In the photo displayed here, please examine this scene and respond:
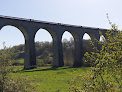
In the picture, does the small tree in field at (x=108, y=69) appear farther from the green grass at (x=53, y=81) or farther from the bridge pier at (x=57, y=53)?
the bridge pier at (x=57, y=53)

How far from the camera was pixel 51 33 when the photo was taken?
83.8 ft

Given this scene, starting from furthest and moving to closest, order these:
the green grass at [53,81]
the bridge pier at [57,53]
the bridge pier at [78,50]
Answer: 1. the bridge pier at [78,50]
2. the bridge pier at [57,53]
3. the green grass at [53,81]

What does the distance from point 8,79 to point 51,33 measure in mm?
20017

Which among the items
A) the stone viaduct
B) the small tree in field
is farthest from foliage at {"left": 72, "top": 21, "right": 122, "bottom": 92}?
the stone viaduct

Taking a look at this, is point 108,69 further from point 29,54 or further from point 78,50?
point 78,50

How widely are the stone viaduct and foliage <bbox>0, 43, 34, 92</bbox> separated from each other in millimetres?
14847

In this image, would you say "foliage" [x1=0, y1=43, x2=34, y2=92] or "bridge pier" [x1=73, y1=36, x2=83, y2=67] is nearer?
"foliage" [x1=0, y1=43, x2=34, y2=92]

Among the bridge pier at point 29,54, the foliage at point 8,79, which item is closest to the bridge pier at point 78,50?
the bridge pier at point 29,54

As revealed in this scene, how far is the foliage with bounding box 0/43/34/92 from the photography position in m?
5.62

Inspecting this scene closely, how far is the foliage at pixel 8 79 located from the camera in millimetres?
5621

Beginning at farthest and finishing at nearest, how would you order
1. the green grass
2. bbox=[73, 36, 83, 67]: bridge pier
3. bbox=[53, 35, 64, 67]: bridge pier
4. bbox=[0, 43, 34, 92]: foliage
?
bbox=[73, 36, 83, 67]: bridge pier, bbox=[53, 35, 64, 67]: bridge pier, the green grass, bbox=[0, 43, 34, 92]: foliage

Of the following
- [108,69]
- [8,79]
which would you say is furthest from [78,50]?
[108,69]

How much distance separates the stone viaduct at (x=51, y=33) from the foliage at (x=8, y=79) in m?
14.8

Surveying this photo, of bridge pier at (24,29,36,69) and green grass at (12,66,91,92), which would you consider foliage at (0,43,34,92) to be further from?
bridge pier at (24,29,36,69)
